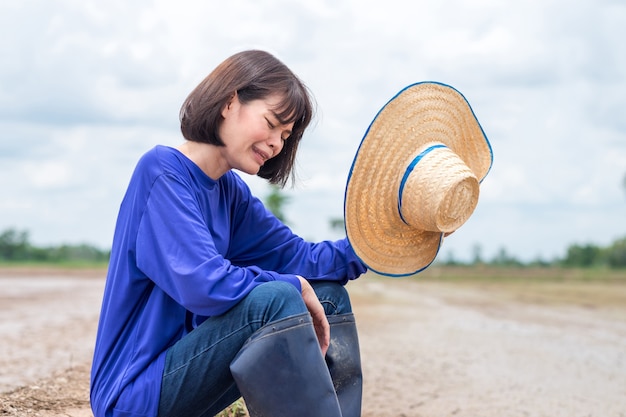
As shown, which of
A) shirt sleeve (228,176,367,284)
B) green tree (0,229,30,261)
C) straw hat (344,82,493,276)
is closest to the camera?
straw hat (344,82,493,276)

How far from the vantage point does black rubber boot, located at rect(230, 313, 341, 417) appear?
2.27 m

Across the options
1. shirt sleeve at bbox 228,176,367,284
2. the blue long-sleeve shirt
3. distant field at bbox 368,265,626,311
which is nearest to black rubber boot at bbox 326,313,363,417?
shirt sleeve at bbox 228,176,367,284

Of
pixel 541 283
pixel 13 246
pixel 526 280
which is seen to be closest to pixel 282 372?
pixel 541 283

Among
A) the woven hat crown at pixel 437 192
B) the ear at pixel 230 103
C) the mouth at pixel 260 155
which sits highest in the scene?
the ear at pixel 230 103

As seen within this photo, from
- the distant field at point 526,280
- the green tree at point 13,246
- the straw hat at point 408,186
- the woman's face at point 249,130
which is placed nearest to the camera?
the woman's face at point 249,130

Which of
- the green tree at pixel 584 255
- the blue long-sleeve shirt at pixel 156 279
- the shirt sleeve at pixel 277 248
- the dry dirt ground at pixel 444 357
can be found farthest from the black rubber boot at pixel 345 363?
the green tree at pixel 584 255

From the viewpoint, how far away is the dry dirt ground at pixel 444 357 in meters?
4.47

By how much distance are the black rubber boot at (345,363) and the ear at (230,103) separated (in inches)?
32.9

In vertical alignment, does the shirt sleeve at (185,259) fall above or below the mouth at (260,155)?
below

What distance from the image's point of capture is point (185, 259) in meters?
2.34

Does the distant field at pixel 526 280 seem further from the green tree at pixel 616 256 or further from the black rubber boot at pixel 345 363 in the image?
the black rubber boot at pixel 345 363

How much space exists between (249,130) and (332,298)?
0.70 m

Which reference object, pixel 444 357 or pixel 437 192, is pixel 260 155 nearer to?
pixel 437 192

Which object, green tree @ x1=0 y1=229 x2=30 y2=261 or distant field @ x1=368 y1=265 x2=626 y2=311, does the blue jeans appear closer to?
distant field @ x1=368 y1=265 x2=626 y2=311
